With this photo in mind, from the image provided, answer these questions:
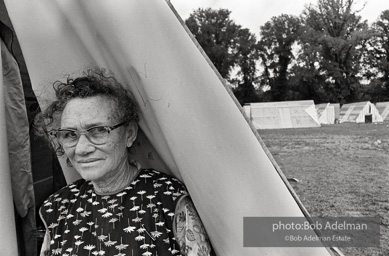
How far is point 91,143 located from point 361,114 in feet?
66.4

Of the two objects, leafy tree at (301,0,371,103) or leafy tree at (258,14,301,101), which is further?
leafy tree at (258,14,301,101)

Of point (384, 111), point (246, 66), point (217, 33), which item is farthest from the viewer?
point (217, 33)

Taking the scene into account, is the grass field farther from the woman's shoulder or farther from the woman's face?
the woman's face

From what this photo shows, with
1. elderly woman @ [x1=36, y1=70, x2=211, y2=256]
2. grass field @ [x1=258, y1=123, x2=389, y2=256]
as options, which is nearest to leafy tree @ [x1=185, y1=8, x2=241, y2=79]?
grass field @ [x1=258, y1=123, x2=389, y2=256]

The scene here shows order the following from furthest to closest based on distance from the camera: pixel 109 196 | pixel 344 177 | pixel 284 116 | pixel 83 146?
1. pixel 284 116
2. pixel 344 177
3. pixel 109 196
4. pixel 83 146

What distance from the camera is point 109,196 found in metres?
1.63

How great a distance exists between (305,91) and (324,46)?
18.9 ft

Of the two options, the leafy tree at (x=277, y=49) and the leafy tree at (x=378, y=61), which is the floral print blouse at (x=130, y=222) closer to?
the leafy tree at (x=378, y=61)

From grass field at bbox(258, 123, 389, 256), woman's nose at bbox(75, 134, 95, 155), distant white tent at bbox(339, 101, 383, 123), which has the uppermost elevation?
distant white tent at bbox(339, 101, 383, 123)

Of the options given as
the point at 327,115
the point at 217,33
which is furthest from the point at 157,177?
the point at 217,33

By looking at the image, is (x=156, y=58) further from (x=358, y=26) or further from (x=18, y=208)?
(x=358, y=26)

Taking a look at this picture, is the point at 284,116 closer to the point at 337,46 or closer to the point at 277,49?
the point at 337,46

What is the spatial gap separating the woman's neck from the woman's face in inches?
1.0

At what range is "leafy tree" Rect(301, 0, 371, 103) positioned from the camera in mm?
34375
